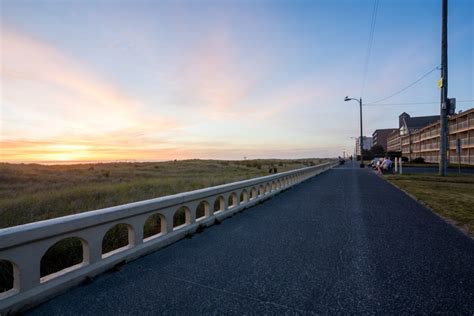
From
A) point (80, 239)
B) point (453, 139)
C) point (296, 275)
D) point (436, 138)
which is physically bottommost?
point (296, 275)

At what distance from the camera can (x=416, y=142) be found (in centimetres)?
7150

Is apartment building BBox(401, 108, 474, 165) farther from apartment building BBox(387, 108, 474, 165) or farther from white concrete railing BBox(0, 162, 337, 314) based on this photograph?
white concrete railing BBox(0, 162, 337, 314)

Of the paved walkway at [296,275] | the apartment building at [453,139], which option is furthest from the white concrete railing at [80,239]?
the apartment building at [453,139]

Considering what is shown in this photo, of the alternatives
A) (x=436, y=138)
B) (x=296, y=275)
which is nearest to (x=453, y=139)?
(x=436, y=138)

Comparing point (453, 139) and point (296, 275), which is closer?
point (296, 275)

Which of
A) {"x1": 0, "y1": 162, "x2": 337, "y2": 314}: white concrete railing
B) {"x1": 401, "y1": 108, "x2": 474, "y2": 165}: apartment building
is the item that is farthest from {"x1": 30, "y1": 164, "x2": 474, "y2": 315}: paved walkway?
{"x1": 401, "y1": 108, "x2": 474, "y2": 165}: apartment building

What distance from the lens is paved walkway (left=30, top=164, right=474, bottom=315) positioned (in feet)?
8.96

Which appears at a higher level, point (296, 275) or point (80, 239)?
point (80, 239)

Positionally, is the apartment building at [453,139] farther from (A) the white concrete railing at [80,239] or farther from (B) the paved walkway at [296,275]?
(A) the white concrete railing at [80,239]

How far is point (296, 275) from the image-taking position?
3445mm

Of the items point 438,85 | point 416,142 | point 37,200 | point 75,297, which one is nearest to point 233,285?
point 75,297

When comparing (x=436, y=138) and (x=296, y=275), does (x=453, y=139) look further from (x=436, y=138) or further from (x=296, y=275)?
(x=296, y=275)

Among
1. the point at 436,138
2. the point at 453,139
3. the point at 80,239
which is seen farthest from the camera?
the point at 436,138

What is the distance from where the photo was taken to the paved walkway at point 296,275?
2732 mm
